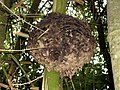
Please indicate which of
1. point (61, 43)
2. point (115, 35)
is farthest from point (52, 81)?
point (115, 35)

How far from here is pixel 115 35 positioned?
107cm

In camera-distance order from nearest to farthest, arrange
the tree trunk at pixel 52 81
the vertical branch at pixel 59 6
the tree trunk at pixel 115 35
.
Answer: the tree trunk at pixel 115 35 → the tree trunk at pixel 52 81 → the vertical branch at pixel 59 6

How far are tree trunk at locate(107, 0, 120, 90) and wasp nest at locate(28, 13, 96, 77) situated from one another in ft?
0.48

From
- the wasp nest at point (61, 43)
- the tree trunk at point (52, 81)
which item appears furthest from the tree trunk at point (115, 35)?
the tree trunk at point (52, 81)

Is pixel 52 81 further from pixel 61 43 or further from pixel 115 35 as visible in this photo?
pixel 115 35

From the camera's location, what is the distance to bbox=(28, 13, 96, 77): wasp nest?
1.17 metres

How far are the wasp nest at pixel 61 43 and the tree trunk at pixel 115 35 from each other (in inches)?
5.8

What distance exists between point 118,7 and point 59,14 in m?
0.26

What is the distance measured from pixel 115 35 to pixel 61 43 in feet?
0.73

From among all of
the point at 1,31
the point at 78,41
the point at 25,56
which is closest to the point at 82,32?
the point at 78,41

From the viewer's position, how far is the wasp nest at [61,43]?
1171 millimetres

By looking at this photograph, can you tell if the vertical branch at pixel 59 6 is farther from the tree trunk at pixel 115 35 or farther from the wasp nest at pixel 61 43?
the tree trunk at pixel 115 35

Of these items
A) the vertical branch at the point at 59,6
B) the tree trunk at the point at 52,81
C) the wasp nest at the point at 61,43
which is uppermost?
the vertical branch at the point at 59,6

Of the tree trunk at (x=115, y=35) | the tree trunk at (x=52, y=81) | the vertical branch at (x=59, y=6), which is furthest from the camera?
the vertical branch at (x=59, y=6)
